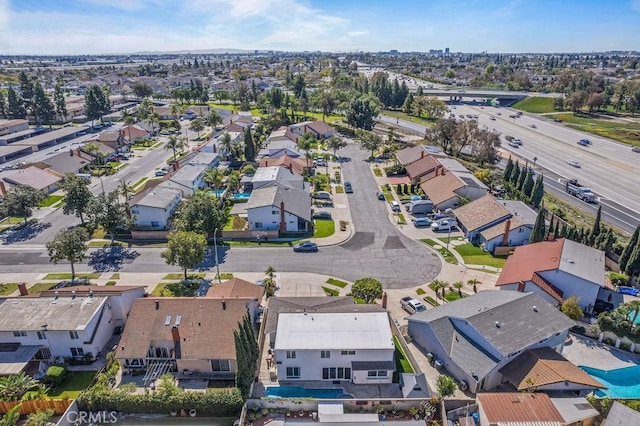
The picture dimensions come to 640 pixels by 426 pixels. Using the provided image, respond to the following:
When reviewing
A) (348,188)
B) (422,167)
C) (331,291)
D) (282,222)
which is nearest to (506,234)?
(331,291)

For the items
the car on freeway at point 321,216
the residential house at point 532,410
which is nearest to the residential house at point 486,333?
the residential house at point 532,410

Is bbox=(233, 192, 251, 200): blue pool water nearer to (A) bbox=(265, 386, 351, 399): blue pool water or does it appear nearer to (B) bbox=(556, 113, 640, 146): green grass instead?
(A) bbox=(265, 386, 351, 399): blue pool water

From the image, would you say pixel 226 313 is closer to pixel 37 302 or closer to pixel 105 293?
pixel 105 293

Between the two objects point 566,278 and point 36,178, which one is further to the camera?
point 36,178

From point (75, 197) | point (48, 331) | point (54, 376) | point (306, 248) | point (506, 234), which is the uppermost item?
point (75, 197)

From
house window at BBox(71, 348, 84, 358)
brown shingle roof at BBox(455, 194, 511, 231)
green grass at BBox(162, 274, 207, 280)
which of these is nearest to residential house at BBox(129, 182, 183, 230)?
green grass at BBox(162, 274, 207, 280)

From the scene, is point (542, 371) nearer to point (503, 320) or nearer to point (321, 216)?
point (503, 320)
